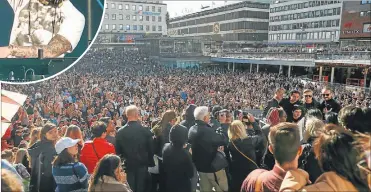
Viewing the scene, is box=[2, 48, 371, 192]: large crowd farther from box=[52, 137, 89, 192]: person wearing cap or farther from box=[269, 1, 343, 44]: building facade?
box=[269, 1, 343, 44]: building facade

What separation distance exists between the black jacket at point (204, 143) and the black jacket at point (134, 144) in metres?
0.40

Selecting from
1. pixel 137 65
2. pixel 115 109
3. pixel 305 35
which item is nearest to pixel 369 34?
pixel 115 109

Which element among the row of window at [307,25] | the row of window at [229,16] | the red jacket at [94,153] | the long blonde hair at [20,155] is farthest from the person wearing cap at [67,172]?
the row of window at [229,16]

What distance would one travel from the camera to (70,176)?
2.49 metres

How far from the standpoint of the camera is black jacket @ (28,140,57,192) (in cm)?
295

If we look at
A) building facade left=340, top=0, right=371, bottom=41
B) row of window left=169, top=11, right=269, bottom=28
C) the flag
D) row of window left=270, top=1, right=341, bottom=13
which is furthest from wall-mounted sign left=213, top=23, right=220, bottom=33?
the flag

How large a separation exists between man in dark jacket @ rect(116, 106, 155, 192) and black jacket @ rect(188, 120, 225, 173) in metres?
0.40

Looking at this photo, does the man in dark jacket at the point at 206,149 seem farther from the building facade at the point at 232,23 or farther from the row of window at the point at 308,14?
the building facade at the point at 232,23

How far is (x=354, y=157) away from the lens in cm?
165

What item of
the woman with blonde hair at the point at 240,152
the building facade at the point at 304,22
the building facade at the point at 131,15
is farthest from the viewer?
the building facade at the point at 304,22

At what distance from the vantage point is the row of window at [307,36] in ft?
96.4

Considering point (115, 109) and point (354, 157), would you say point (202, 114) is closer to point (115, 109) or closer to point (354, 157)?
point (354, 157)

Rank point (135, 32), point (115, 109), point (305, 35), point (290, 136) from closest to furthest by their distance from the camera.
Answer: point (290, 136), point (115, 109), point (135, 32), point (305, 35)

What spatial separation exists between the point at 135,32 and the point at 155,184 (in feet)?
71.6
